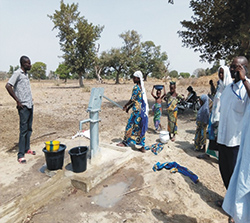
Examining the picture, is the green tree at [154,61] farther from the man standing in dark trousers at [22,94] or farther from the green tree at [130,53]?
the man standing in dark trousers at [22,94]

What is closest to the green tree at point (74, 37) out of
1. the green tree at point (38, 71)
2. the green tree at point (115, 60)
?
the green tree at point (115, 60)

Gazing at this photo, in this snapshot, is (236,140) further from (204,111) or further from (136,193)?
(204,111)

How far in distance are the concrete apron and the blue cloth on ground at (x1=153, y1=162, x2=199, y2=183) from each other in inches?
24.7

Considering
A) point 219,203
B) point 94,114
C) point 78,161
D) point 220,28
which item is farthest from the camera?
point 220,28

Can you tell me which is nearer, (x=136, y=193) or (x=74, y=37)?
(x=136, y=193)

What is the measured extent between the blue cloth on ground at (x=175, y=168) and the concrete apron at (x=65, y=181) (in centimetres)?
63

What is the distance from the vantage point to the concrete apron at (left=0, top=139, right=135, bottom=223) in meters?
2.38

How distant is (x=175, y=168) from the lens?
3.67m

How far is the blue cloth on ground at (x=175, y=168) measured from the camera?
347 centimetres

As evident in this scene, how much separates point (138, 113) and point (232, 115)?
215cm

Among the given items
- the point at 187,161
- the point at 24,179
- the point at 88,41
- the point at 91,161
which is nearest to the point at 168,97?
the point at 187,161

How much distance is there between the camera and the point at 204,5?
745 cm

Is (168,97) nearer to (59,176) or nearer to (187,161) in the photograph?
(187,161)

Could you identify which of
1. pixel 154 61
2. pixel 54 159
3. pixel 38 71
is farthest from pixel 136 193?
pixel 38 71
